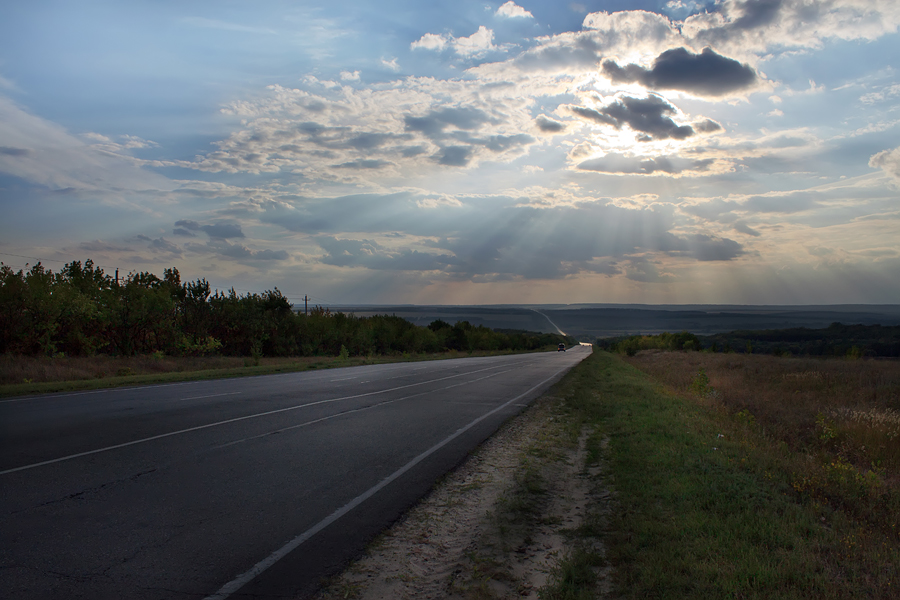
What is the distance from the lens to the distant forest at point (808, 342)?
50191 millimetres

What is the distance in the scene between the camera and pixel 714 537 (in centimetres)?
484

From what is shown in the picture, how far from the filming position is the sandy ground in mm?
3990

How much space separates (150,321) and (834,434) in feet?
126

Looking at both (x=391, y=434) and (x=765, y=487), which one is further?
(x=391, y=434)

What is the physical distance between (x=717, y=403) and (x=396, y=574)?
49.2ft

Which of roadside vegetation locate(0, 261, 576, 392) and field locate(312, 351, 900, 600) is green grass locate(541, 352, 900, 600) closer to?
field locate(312, 351, 900, 600)

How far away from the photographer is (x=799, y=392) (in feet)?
67.5

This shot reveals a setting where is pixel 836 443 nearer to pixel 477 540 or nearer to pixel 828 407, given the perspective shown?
pixel 828 407

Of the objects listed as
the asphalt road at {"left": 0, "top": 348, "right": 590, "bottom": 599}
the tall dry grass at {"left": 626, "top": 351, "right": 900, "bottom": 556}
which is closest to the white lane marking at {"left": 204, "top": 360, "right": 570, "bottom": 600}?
the asphalt road at {"left": 0, "top": 348, "right": 590, "bottom": 599}

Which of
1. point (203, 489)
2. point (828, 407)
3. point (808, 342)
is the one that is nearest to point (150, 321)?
point (203, 489)

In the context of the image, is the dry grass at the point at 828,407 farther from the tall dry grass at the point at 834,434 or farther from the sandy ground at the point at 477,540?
the sandy ground at the point at 477,540

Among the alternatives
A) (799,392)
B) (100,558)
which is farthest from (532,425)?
(799,392)

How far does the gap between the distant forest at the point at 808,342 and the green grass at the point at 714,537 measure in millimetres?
41932

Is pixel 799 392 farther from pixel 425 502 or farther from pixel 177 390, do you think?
pixel 177 390
